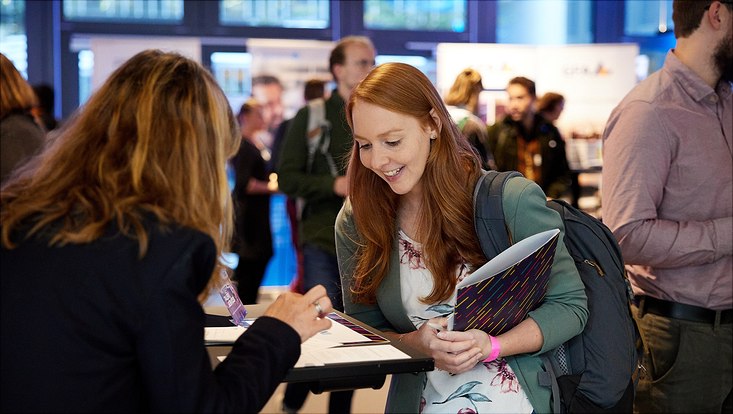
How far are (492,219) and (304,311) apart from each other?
0.58m

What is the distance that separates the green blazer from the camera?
2.04 m

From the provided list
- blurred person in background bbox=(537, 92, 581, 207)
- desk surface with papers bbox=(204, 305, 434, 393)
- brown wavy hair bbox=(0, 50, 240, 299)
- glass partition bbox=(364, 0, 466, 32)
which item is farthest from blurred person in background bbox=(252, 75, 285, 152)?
brown wavy hair bbox=(0, 50, 240, 299)

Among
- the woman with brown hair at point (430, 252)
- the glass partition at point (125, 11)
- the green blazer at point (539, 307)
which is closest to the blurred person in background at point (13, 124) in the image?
the woman with brown hair at point (430, 252)

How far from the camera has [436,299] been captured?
2.14 m

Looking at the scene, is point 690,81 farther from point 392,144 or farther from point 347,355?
point 347,355

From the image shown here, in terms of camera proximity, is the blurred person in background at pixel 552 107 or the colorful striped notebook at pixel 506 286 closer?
the colorful striped notebook at pixel 506 286

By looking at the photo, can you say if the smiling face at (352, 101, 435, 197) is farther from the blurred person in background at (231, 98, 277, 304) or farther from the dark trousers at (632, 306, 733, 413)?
the blurred person in background at (231, 98, 277, 304)

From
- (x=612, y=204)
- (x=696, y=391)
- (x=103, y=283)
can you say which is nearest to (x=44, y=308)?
(x=103, y=283)

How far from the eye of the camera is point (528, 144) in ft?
21.2

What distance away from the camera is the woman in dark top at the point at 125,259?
1.38 meters

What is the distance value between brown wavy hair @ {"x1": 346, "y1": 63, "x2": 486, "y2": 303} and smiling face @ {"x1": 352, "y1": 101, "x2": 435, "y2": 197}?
0.02 metres

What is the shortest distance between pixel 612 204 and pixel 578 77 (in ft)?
19.6

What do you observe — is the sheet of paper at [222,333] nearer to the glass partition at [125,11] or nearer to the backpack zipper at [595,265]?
the backpack zipper at [595,265]

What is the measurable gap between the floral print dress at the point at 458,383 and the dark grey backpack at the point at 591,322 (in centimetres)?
9
